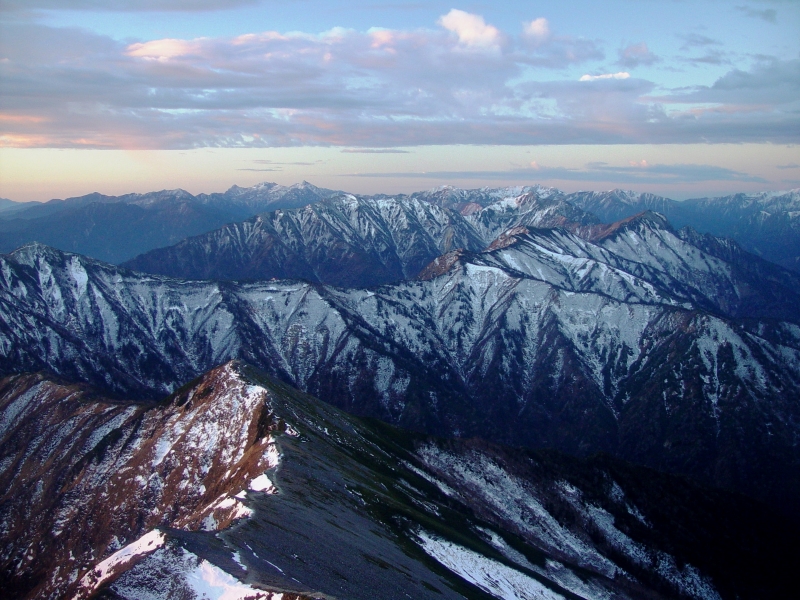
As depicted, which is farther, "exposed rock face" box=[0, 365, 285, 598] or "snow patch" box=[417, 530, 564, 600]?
"exposed rock face" box=[0, 365, 285, 598]

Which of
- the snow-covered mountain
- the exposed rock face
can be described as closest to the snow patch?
the snow-covered mountain

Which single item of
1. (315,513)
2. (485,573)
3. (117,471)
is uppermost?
(315,513)

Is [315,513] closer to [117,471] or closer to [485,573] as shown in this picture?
[485,573]

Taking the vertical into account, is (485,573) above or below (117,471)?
below

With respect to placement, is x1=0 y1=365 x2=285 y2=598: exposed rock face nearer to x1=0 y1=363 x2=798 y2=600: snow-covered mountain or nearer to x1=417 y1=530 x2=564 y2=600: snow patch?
x1=0 y1=363 x2=798 y2=600: snow-covered mountain

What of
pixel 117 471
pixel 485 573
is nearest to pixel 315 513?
pixel 485 573

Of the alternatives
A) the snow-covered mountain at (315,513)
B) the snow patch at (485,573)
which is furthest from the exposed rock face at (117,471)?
the snow patch at (485,573)
